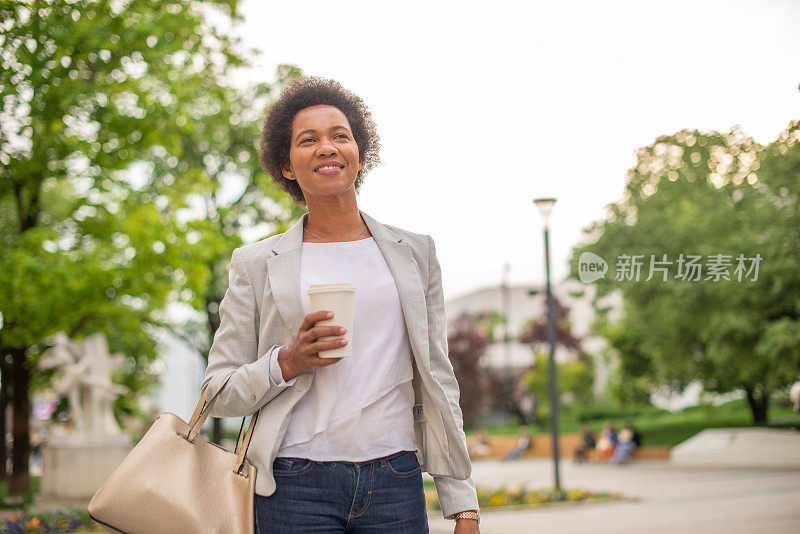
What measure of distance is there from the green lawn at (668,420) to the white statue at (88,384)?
12.9 m

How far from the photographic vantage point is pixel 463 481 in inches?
85.9

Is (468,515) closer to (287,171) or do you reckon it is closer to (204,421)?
(204,421)

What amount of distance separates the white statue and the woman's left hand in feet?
51.1

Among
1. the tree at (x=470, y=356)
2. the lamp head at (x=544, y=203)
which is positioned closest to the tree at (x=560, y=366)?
the tree at (x=470, y=356)

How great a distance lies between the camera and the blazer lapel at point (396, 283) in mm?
2064

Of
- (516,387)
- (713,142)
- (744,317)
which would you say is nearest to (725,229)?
(744,317)

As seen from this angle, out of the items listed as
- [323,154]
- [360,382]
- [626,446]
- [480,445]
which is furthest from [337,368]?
[480,445]

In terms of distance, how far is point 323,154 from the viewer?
7.19 feet

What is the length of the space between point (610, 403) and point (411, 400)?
4549 centimetres

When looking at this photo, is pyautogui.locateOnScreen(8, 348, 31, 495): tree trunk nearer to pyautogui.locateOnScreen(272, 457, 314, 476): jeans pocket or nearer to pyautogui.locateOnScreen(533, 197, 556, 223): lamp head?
pyautogui.locateOnScreen(533, 197, 556, 223): lamp head

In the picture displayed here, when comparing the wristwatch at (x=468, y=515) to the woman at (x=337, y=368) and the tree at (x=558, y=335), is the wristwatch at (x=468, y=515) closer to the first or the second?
the woman at (x=337, y=368)

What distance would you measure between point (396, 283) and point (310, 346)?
37cm

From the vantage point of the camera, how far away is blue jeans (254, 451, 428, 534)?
1953 millimetres

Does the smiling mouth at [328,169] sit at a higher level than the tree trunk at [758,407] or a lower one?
higher
